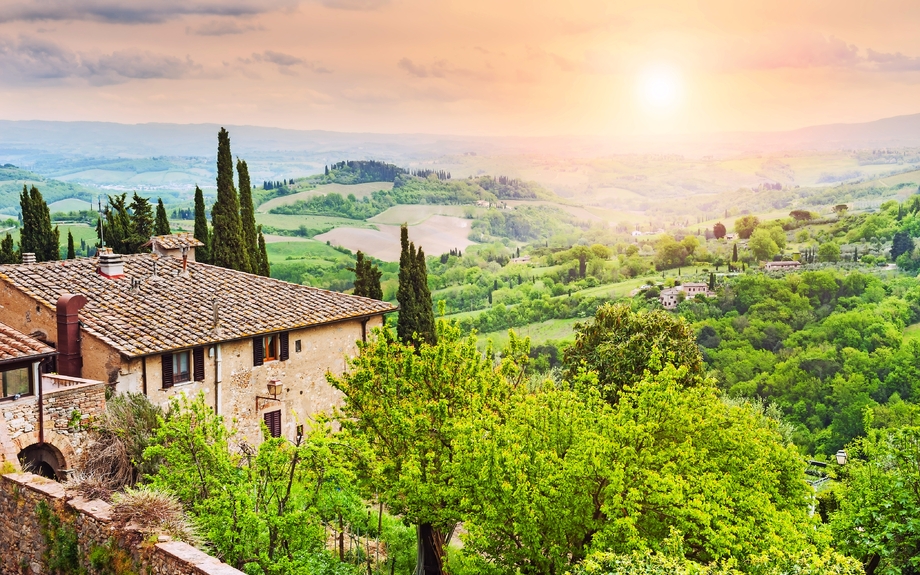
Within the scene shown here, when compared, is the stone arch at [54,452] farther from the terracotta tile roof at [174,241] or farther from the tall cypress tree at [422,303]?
the tall cypress tree at [422,303]

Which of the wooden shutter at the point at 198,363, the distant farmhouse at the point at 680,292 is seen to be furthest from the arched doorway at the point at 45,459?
the distant farmhouse at the point at 680,292

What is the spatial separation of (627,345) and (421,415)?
15.4 m

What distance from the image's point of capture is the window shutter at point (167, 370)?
2039cm

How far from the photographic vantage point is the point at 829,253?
108 m

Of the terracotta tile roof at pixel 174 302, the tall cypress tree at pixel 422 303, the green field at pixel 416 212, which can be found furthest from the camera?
the green field at pixel 416 212

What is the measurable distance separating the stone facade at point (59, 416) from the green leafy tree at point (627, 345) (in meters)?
16.9

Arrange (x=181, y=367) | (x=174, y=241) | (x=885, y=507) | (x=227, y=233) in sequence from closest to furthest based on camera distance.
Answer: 1. (x=885, y=507)
2. (x=181, y=367)
3. (x=174, y=241)
4. (x=227, y=233)

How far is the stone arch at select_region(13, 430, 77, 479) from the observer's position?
16.0 meters

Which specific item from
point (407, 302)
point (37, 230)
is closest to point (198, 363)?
point (407, 302)

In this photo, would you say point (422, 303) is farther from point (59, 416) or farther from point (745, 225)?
point (745, 225)

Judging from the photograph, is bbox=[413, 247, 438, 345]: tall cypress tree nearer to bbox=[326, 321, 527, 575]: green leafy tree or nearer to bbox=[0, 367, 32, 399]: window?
bbox=[326, 321, 527, 575]: green leafy tree

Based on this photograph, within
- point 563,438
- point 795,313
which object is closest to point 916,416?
point 563,438

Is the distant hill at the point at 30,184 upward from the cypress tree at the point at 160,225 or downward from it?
downward

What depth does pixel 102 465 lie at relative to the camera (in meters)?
16.5
